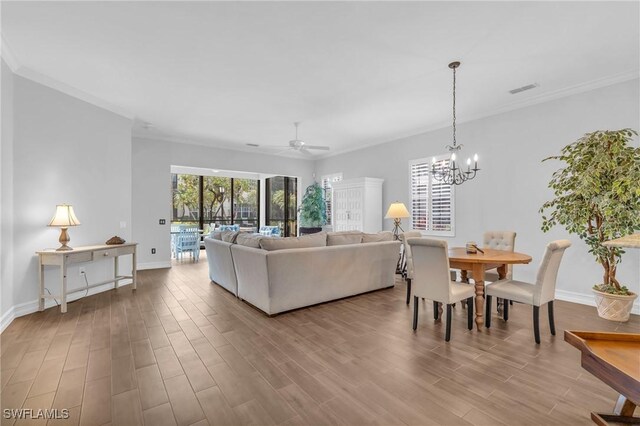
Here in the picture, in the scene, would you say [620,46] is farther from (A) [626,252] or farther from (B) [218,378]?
(B) [218,378]

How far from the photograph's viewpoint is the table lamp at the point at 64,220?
151 inches

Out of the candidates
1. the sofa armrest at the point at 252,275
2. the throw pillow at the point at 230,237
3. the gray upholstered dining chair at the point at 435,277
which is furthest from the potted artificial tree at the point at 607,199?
the throw pillow at the point at 230,237

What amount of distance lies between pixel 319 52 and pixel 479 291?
3.17 m

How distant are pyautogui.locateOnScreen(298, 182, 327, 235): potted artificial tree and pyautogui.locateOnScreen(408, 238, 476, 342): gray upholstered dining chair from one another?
5019 mm

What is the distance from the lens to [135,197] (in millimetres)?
6266

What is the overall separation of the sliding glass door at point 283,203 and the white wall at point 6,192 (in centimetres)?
659

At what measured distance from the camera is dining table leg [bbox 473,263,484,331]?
10.5ft

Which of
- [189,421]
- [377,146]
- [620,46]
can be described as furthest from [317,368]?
[377,146]

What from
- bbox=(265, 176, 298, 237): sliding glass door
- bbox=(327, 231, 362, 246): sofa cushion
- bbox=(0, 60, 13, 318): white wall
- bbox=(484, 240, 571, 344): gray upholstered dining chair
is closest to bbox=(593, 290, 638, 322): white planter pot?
bbox=(484, 240, 571, 344): gray upholstered dining chair

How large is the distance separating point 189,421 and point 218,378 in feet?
1.51

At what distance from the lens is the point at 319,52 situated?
3.20 m

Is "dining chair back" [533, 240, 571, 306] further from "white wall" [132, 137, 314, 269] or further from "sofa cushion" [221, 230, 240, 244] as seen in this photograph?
"white wall" [132, 137, 314, 269]

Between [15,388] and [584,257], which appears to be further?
[584,257]

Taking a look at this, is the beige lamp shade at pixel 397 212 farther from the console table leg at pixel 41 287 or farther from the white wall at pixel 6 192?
the white wall at pixel 6 192
